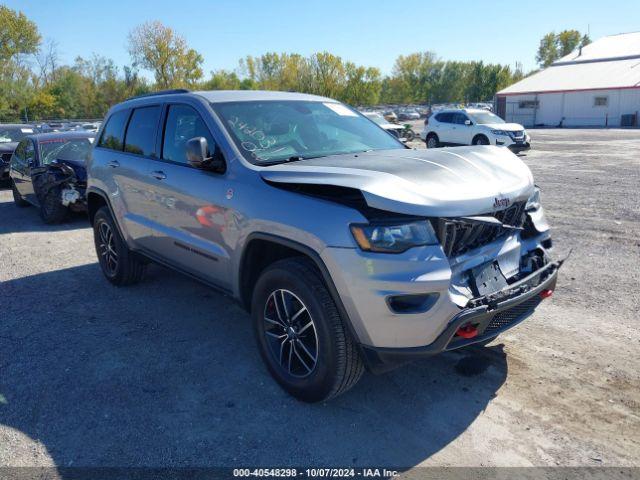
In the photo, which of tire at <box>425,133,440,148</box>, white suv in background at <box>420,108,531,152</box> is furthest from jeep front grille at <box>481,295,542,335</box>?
tire at <box>425,133,440,148</box>

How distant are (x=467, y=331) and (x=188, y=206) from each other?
90.6 inches

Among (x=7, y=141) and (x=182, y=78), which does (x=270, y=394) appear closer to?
(x=7, y=141)

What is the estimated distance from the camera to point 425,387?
3488 mm

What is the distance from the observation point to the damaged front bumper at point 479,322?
9.04ft

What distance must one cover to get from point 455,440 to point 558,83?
163 feet

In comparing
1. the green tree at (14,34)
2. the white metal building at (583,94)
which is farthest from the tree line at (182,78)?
the white metal building at (583,94)

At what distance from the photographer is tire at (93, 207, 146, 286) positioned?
5.41m

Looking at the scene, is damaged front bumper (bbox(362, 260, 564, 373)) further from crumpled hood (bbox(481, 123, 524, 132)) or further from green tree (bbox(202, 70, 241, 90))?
green tree (bbox(202, 70, 241, 90))

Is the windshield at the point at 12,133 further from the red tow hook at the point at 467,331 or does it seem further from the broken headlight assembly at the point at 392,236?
the red tow hook at the point at 467,331

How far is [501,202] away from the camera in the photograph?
10.2 feet

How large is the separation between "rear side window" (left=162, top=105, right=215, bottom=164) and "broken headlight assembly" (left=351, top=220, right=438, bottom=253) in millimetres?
1736

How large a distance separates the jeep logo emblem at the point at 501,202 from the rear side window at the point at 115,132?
3771mm

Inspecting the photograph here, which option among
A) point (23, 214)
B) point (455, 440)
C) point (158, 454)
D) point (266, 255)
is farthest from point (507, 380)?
point (23, 214)

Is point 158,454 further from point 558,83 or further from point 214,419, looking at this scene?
point 558,83
